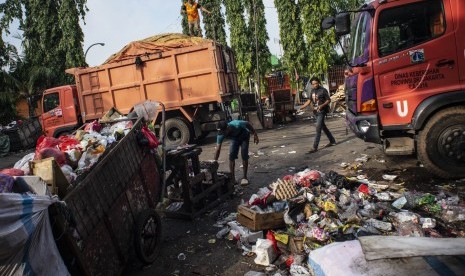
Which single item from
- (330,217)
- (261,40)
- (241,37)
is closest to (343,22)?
(330,217)

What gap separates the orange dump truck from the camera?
394 inches

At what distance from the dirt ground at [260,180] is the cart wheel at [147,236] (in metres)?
0.13

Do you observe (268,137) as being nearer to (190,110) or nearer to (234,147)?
(190,110)

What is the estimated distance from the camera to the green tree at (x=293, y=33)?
69.1 ft

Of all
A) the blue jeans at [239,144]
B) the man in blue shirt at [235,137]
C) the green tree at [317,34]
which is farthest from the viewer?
the green tree at [317,34]

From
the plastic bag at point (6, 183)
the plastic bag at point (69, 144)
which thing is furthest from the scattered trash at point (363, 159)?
the plastic bag at point (6, 183)

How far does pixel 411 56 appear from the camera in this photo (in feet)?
15.8

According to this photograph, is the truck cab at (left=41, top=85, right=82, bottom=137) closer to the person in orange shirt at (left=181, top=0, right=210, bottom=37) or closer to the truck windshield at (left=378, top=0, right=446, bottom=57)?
the person in orange shirt at (left=181, top=0, right=210, bottom=37)

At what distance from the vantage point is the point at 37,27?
70.7 ft

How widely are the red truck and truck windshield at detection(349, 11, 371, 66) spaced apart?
0.10 feet

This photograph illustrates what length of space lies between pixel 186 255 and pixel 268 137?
7436 mm

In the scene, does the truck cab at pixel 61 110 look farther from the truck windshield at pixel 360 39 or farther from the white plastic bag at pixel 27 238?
the white plastic bag at pixel 27 238

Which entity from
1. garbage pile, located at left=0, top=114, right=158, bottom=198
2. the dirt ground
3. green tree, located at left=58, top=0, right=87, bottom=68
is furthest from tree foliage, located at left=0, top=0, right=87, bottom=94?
garbage pile, located at left=0, top=114, right=158, bottom=198

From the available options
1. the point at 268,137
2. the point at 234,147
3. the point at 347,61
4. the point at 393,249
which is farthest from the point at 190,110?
the point at 393,249
